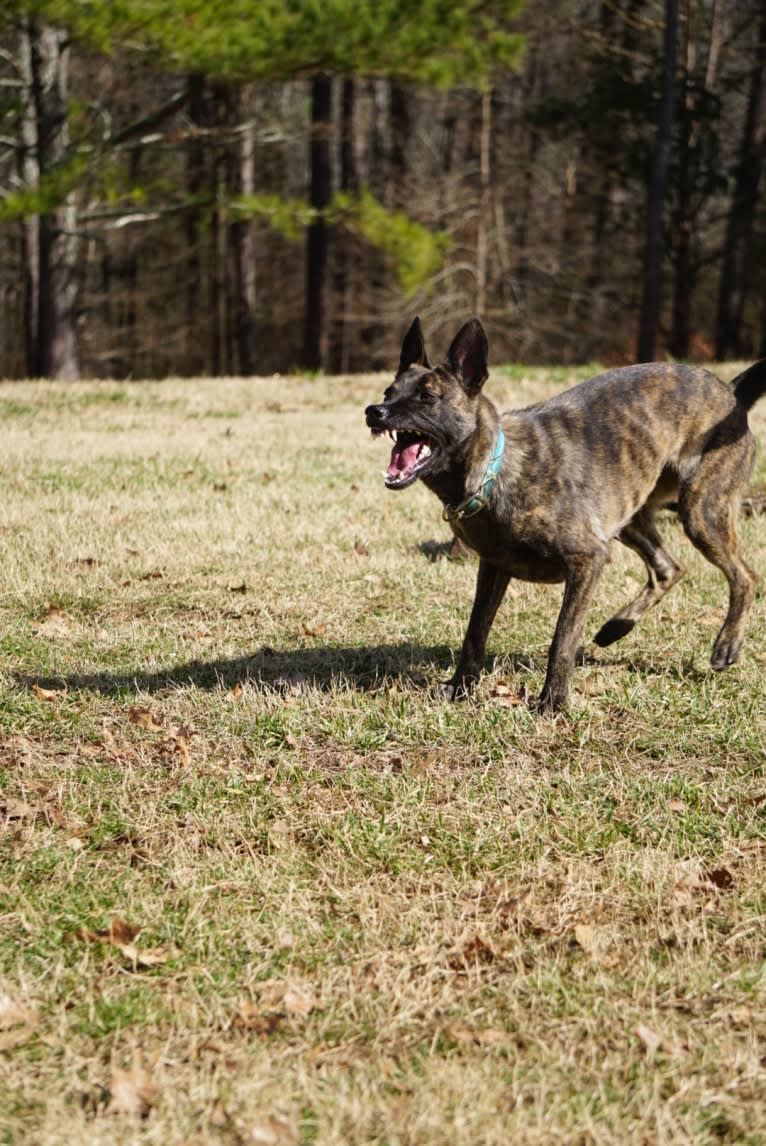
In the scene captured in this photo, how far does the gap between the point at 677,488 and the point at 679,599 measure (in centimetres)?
152

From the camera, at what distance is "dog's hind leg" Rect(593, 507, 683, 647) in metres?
6.49

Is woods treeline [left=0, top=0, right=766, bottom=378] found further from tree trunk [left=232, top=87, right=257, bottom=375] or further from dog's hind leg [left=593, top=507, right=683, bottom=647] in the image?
dog's hind leg [left=593, top=507, right=683, bottom=647]

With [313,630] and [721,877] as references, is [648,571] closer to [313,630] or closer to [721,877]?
[313,630]

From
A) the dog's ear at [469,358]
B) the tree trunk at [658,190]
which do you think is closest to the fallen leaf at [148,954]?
the dog's ear at [469,358]

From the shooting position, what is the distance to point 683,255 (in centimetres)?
2803

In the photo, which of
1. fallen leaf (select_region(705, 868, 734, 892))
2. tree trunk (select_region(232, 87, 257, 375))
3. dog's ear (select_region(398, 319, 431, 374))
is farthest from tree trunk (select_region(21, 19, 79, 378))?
fallen leaf (select_region(705, 868, 734, 892))

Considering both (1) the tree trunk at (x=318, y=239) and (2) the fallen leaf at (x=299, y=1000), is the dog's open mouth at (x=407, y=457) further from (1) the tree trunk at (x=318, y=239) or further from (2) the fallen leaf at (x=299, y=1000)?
(1) the tree trunk at (x=318, y=239)

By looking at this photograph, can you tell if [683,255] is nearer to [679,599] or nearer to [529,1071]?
[679,599]

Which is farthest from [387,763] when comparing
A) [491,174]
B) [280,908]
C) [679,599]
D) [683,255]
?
[491,174]

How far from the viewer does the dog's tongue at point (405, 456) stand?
5.26 m

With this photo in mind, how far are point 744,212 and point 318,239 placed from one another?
9.49 meters

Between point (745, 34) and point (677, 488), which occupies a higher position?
point (745, 34)

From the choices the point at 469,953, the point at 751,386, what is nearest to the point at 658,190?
the point at 751,386

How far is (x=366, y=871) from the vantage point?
167 inches
